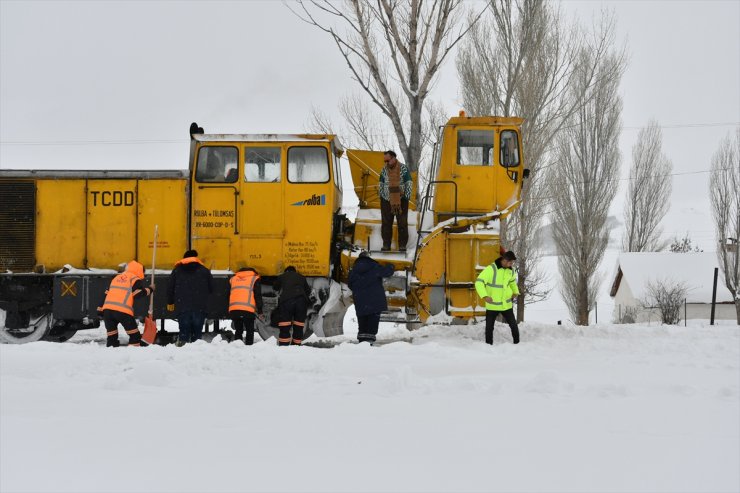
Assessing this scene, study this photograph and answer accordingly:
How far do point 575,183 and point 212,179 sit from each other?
22.3m

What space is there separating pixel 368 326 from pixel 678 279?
3741 cm

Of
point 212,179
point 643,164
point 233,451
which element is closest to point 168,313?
point 212,179

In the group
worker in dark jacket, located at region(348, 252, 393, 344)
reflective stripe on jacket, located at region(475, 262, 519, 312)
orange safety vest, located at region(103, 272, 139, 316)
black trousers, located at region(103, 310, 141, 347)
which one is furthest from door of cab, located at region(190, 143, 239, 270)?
reflective stripe on jacket, located at region(475, 262, 519, 312)

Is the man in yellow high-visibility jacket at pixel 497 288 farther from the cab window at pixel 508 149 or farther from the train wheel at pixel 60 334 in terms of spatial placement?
the train wheel at pixel 60 334

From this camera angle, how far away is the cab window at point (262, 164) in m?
10.7

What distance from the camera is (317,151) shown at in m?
10.7

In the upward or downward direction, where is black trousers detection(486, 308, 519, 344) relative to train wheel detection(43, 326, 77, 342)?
upward

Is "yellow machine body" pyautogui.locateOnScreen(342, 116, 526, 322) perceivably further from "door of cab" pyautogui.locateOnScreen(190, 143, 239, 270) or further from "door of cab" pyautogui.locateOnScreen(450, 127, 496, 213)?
"door of cab" pyautogui.locateOnScreen(190, 143, 239, 270)

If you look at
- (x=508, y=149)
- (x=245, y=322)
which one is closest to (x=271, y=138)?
(x=245, y=322)

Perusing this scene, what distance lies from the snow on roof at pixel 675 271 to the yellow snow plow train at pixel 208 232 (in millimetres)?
34660

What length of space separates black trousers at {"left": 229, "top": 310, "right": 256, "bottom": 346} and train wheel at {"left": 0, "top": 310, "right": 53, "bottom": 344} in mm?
3220

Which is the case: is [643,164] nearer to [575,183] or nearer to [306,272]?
[575,183]

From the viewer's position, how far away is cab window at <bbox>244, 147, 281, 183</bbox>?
1074 cm

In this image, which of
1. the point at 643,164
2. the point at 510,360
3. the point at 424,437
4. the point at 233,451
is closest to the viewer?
the point at 233,451
